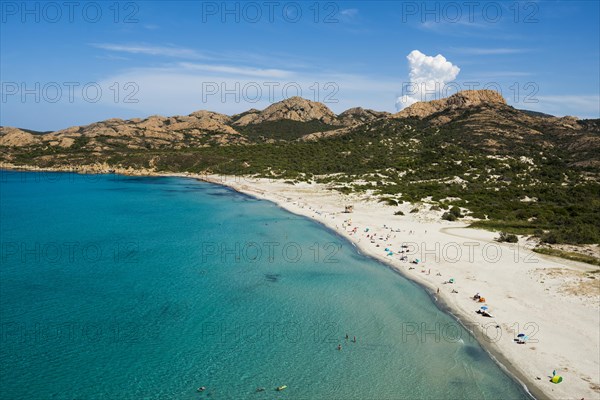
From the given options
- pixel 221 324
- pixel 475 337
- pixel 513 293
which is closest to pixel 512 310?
pixel 513 293

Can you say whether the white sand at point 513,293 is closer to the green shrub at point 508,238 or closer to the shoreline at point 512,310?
the shoreline at point 512,310

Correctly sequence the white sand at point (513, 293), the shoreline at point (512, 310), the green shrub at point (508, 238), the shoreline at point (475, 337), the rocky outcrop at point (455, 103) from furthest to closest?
the rocky outcrop at point (455, 103) < the green shrub at point (508, 238) < the white sand at point (513, 293) < the shoreline at point (512, 310) < the shoreline at point (475, 337)

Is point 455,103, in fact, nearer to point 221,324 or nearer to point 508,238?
point 508,238

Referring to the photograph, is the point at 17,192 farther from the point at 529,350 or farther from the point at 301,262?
the point at 529,350

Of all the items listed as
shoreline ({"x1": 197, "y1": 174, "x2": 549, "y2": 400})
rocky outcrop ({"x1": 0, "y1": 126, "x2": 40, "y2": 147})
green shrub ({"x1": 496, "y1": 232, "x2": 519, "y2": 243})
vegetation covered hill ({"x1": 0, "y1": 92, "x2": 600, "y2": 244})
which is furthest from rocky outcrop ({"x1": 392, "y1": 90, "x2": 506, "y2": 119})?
rocky outcrop ({"x1": 0, "y1": 126, "x2": 40, "y2": 147})

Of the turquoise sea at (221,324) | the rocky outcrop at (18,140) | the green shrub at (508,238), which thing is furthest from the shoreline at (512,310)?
the rocky outcrop at (18,140)
